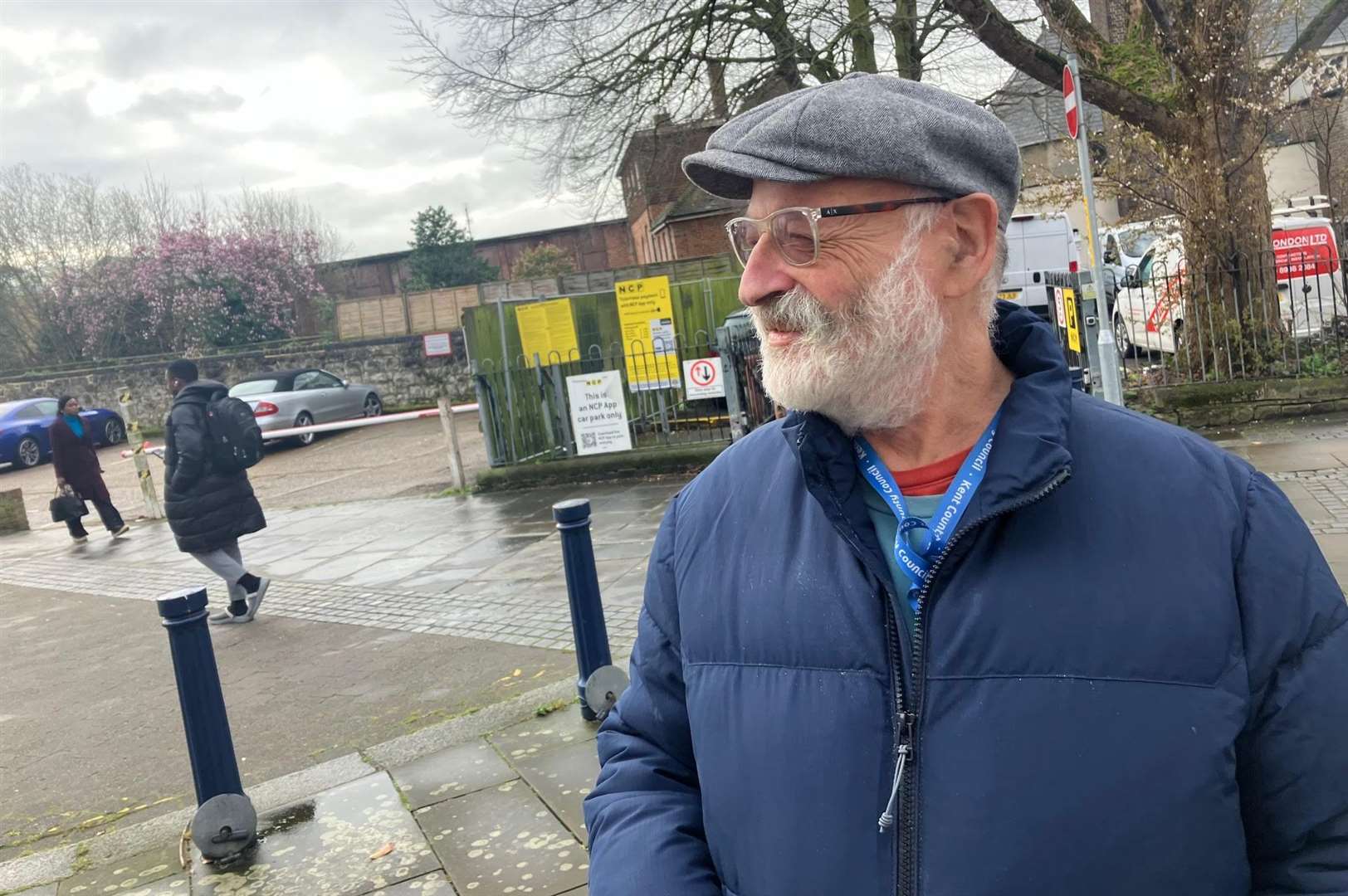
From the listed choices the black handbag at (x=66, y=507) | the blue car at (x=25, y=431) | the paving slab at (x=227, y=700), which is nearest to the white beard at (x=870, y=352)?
the paving slab at (x=227, y=700)

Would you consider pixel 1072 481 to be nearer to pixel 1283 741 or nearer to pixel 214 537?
pixel 1283 741

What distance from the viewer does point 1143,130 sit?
1191 cm

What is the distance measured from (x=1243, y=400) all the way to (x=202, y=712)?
10.0m

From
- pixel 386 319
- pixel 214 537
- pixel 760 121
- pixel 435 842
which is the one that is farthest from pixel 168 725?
pixel 386 319

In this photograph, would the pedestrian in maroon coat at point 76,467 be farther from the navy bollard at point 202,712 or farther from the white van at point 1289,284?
the white van at point 1289,284

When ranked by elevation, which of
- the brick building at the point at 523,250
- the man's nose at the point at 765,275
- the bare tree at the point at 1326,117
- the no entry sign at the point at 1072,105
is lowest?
the man's nose at the point at 765,275

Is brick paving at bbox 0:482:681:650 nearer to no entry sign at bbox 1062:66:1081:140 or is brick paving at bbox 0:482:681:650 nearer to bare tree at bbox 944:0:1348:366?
no entry sign at bbox 1062:66:1081:140

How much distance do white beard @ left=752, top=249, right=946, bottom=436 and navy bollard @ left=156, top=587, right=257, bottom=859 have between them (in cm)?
328

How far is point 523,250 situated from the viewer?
5841 cm

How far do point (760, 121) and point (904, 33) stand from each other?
14.7 m

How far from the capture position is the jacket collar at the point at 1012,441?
56.2 inches

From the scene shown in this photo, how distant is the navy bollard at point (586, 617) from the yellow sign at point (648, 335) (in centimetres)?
760

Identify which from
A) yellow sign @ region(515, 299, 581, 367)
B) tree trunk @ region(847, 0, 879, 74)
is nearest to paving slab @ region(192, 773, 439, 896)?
yellow sign @ region(515, 299, 581, 367)

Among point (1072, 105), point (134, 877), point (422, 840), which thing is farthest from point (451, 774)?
point (1072, 105)
